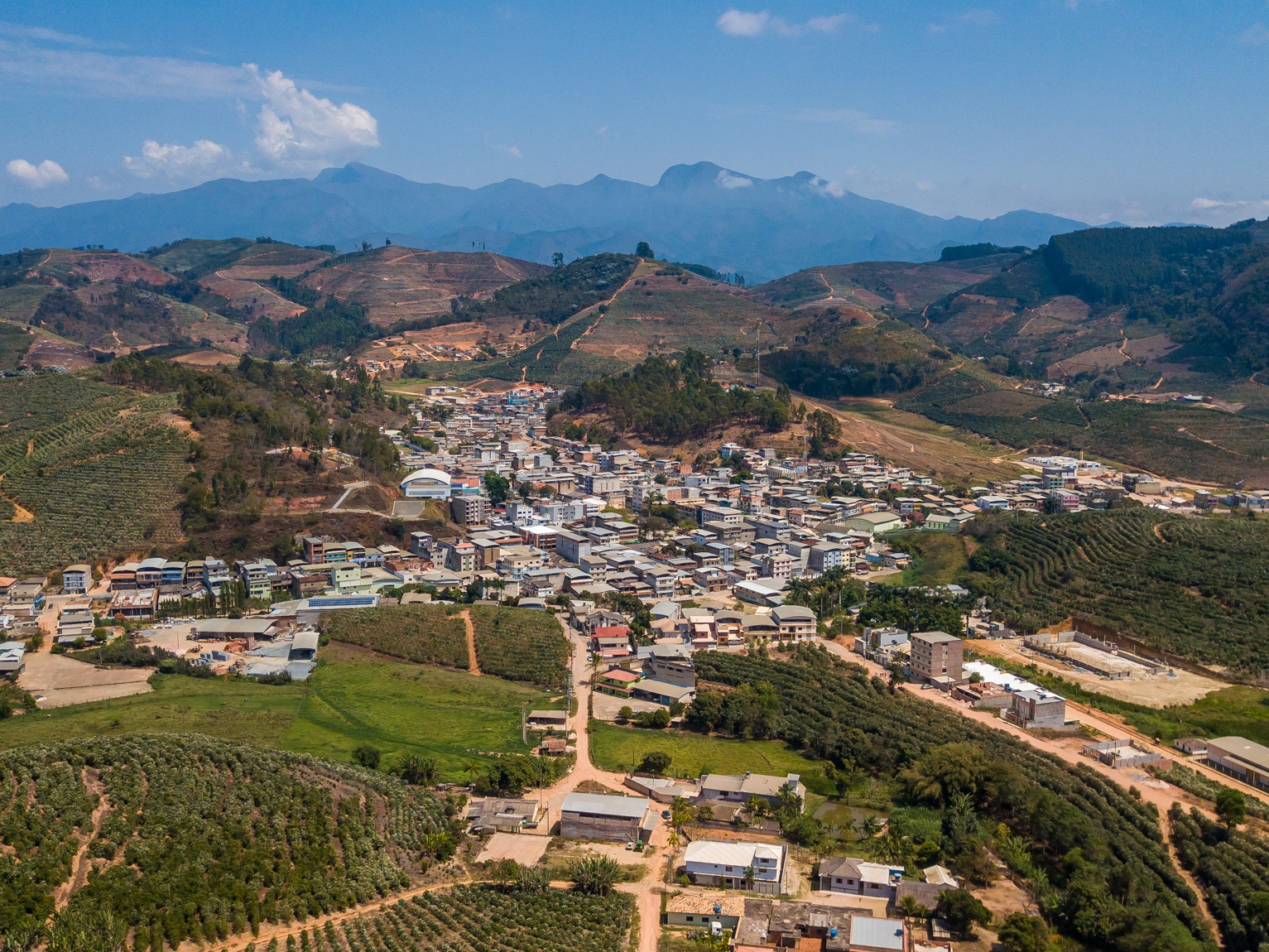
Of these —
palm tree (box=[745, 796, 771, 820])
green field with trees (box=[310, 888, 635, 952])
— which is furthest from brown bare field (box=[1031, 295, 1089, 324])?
green field with trees (box=[310, 888, 635, 952])

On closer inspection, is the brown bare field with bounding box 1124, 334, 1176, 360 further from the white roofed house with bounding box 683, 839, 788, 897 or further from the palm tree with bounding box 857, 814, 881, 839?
the white roofed house with bounding box 683, 839, 788, 897

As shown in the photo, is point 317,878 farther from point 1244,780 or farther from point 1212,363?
point 1212,363

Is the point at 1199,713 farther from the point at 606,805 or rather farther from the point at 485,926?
the point at 485,926

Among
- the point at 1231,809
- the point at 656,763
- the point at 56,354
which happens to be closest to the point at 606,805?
the point at 656,763

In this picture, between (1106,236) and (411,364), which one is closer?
(411,364)

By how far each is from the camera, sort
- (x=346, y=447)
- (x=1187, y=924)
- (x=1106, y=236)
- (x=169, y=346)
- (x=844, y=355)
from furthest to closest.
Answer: (x=1106, y=236), (x=169, y=346), (x=844, y=355), (x=346, y=447), (x=1187, y=924)

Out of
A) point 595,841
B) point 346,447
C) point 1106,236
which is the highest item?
point 1106,236

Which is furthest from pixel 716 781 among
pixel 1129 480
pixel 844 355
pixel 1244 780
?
pixel 844 355
